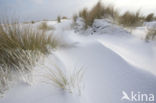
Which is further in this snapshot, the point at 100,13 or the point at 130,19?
the point at 130,19

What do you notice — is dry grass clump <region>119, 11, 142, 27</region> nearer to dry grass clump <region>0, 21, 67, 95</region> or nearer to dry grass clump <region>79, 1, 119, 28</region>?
dry grass clump <region>79, 1, 119, 28</region>

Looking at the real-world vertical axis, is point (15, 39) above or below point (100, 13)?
below

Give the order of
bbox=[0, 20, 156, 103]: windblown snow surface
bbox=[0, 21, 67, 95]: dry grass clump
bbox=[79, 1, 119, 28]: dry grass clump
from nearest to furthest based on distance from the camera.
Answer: bbox=[0, 20, 156, 103]: windblown snow surface, bbox=[0, 21, 67, 95]: dry grass clump, bbox=[79, 1, 119, 28]: dry grass clump

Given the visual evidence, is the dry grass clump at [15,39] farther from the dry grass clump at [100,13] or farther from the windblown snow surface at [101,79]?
the dry grass clump at [100,13]

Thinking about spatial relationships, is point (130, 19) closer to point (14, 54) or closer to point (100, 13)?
point (100, 13)

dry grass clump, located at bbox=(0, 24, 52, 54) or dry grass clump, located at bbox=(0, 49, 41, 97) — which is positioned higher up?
dry grass clump, located at bbox=(0, 24, 52, 54)

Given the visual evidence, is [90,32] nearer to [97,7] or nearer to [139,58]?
[97,7]

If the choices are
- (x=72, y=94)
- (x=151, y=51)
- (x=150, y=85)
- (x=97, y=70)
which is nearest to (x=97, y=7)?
(x=151, y=51)

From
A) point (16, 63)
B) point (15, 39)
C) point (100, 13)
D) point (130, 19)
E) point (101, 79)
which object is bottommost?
point (101, 79)

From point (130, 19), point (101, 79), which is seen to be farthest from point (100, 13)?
point (101, 79)

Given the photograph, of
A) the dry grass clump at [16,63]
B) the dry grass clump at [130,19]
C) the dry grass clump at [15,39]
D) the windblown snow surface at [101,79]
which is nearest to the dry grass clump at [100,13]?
the dry grass clump at [130,19]

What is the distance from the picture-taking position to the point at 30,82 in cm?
73

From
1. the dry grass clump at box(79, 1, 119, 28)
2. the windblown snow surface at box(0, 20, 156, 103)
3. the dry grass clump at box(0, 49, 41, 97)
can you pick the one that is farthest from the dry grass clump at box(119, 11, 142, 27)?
the dry grass clump at box(0, 49, 41, 97)

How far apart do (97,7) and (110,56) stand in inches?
75.8
